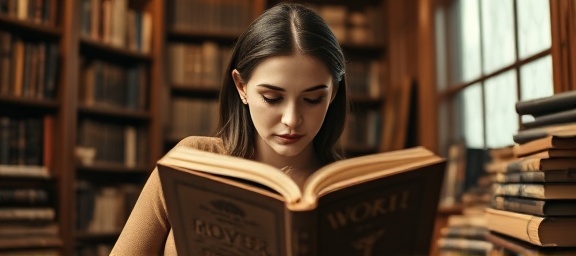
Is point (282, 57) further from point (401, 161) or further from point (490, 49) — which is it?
point (490, 49)

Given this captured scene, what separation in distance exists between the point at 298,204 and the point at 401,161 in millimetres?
194

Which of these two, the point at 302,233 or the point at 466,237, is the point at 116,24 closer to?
the point at 466,237

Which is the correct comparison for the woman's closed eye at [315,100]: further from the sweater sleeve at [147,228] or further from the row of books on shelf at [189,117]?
the row of books on shelf at [189,117]

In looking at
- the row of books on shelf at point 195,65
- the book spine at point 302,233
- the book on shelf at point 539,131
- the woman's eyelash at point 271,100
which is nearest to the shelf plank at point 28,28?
the row of books on shelf at point 195,65

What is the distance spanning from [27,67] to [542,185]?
2.16m

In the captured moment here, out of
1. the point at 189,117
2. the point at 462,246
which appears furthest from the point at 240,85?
the point at 189,117

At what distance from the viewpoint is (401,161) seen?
3.03 feet

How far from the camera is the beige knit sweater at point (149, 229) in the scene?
3.93 feet

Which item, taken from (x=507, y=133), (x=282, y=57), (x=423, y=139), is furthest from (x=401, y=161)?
(x=423, y=139)

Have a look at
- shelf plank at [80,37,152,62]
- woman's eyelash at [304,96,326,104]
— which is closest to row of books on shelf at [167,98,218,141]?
shelf plank at [80,37,152,62]

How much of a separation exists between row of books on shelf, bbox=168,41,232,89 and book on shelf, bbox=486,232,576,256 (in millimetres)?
2226

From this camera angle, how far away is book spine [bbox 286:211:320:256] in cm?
80

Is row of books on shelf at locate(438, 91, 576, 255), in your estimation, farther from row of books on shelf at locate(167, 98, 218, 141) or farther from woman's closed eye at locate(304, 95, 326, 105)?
row of books on shelf at locate(167, 98, 218, 141)

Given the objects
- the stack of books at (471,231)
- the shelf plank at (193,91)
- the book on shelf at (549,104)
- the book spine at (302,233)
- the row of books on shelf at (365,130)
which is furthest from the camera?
the row of books on shelf at (365,130)
